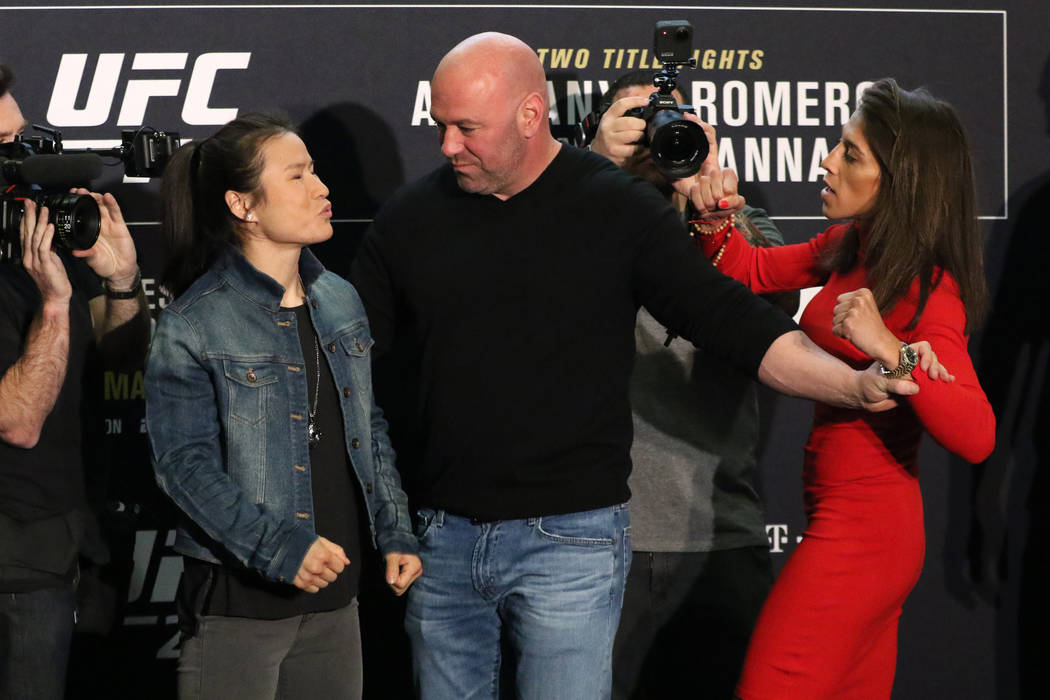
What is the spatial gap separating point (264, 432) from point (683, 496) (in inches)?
41.2

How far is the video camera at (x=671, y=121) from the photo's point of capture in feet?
7.54

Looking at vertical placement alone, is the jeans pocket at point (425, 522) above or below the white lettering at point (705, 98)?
below

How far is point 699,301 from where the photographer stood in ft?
6.59

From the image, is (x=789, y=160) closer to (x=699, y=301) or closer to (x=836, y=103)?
(x=836, y=103)

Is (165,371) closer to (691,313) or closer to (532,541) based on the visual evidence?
(532,541)

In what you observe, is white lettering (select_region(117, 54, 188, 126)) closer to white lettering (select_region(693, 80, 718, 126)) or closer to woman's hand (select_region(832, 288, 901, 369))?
white lettering (select_region(693, 80, 718, 126))

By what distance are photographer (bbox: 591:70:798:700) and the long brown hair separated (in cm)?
45

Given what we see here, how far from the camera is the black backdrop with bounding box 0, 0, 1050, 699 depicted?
305cm

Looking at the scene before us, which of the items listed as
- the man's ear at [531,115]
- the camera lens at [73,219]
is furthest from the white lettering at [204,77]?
the man's ear at [531,115]

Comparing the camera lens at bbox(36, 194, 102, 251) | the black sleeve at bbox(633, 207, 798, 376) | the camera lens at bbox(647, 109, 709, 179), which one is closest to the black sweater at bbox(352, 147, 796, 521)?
the black sleeve at bbox(633, 207, 798, 376)

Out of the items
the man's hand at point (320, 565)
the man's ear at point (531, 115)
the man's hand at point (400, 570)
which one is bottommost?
the man's hand at point (400, 570)

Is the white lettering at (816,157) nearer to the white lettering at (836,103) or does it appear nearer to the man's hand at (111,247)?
the white lettering at (836,103)

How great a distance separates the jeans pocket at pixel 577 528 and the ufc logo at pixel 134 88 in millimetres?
1677

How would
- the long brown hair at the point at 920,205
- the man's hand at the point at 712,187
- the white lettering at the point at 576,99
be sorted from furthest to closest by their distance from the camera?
the white lettering at the point at 576,99 < the man's hand at the point at 712,187 < the long brown hair at the point at 920,205
